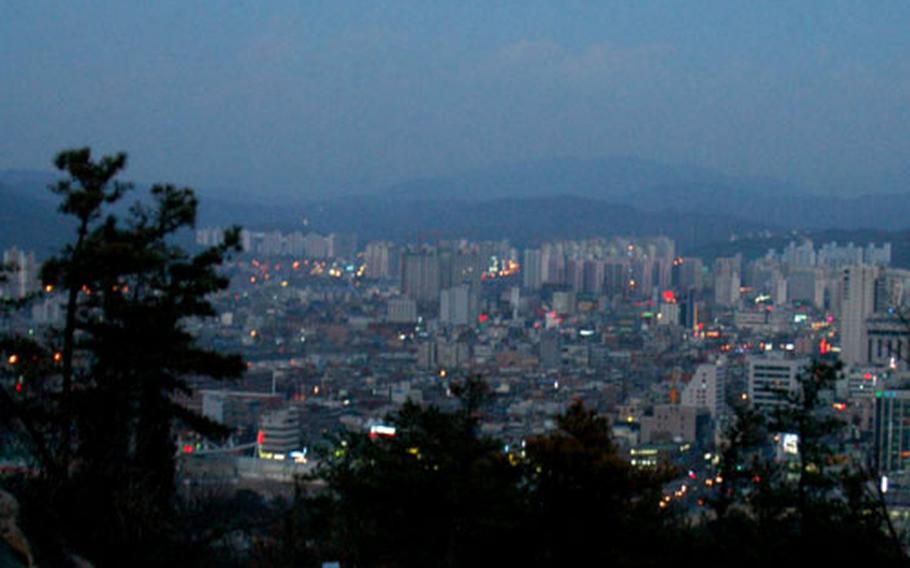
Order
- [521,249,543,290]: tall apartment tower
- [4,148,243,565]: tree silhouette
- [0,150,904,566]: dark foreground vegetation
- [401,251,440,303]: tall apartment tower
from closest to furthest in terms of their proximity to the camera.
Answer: [0,150,904,566]: dark foreground vegetation
[4,148,243,565]: tree silhouette
[401,251,440,303]: tall apartment tower
[521,249,543,290]: tall apartment tower

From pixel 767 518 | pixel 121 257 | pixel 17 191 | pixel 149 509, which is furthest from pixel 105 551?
pixel 17 191

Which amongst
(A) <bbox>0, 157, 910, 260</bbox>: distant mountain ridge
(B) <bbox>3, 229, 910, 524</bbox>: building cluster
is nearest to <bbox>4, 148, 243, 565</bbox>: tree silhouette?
(B) <bbox>3, 229, 910, 524</bbox>: building cluster

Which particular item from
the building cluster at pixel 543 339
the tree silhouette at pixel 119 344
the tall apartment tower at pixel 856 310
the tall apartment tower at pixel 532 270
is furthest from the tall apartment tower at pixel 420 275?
the tree silhouette at pixel 119 344

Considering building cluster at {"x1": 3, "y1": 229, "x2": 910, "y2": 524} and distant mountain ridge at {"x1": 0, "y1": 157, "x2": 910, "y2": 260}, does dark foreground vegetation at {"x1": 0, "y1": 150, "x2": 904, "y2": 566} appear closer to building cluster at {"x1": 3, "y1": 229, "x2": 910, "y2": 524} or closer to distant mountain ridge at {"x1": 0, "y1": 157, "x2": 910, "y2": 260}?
building cluster at {"x1": 3, "y1": 229, "x2": 910, "y2": 524}

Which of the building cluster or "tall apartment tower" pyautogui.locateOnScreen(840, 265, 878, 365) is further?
"tall apartment tower" pyautogui.locateOnScreen(840, 265, 878, 365)

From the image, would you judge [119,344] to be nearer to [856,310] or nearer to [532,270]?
[856,310]

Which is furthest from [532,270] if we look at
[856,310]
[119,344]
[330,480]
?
[119,344]
